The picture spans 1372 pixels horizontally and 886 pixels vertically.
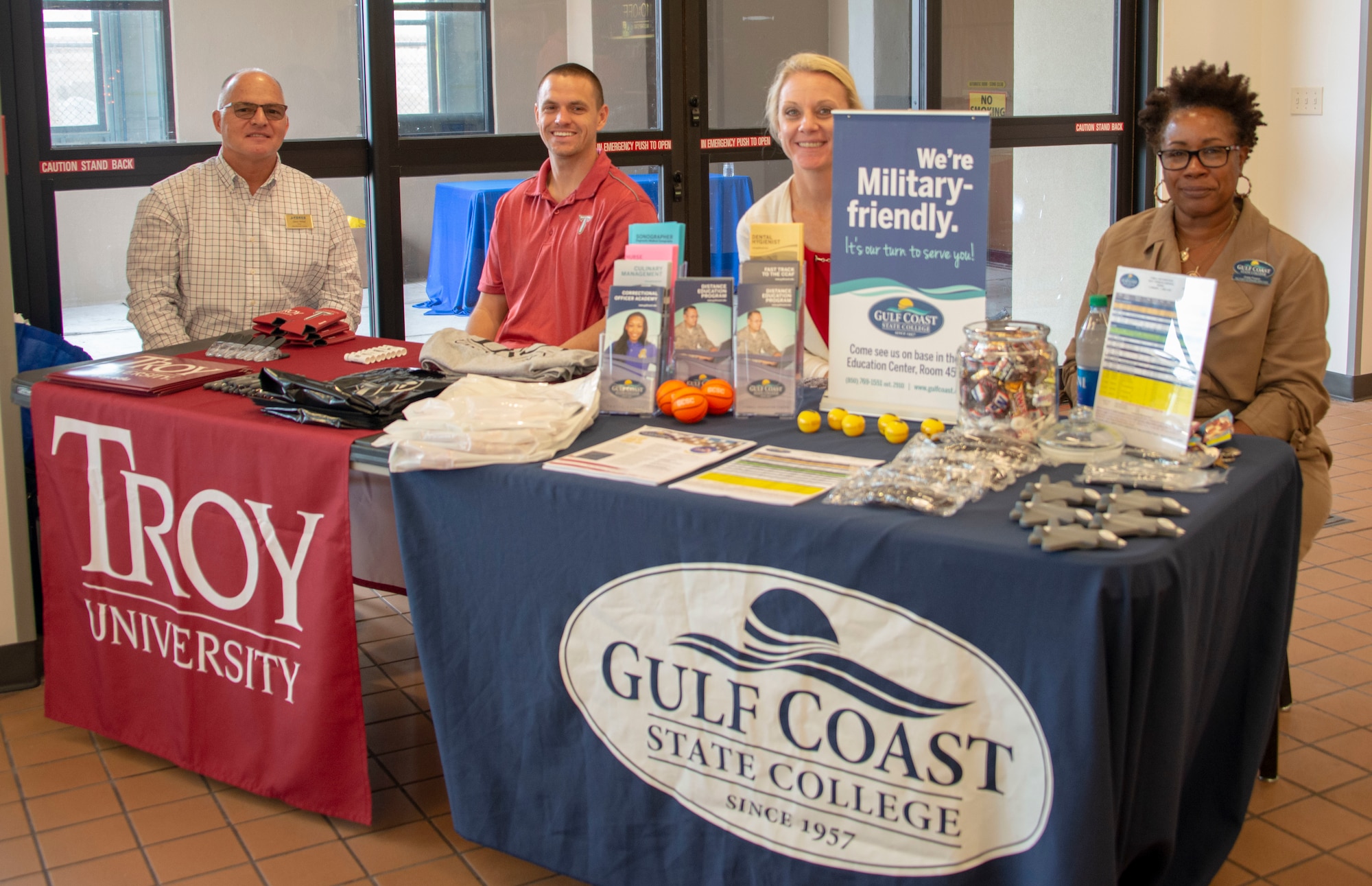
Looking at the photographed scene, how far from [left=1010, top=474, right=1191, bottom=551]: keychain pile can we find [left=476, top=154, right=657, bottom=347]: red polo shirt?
1.85m

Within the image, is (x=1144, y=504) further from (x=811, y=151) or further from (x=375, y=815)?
(x=375, y=815)

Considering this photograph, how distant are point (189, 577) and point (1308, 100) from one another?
225 inches

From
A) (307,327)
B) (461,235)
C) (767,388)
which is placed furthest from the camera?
(461,235)

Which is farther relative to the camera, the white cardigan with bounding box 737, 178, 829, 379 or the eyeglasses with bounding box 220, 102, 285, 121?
the eyeglasses with bounding box 220, 102, 285, 121

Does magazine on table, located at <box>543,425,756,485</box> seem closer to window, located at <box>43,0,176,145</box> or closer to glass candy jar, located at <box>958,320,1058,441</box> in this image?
glass candy jar, located at <box>958,320,1058,441</box>

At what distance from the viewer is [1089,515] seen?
163cm

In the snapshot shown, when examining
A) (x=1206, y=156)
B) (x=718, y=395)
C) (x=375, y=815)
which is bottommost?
(x=375, y=815)

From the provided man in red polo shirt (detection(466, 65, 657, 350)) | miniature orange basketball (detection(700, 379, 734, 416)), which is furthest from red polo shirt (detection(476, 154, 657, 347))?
miniature orange basketball (detection(700, 379, 734, 416))

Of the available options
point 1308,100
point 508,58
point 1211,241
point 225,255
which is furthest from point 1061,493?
point 1308,100

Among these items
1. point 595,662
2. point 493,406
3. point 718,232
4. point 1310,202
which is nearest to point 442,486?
point 493,406

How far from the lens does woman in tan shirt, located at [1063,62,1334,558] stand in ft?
8.07

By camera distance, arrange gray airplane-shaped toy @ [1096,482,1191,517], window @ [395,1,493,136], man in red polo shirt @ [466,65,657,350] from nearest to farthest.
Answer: gray airplane-shaped toy @ [1096,482,1191,517] < man in red polo shirt @ [466,65,657,350] < window @ [395,1,493,136]

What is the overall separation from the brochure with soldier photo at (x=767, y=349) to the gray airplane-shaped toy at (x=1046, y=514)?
0.66 meters

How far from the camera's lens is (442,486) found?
207 cm
